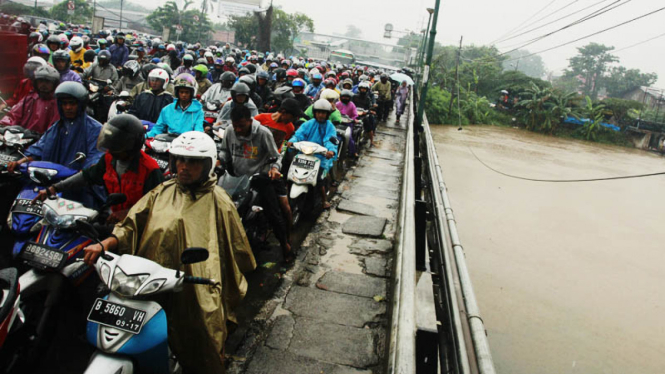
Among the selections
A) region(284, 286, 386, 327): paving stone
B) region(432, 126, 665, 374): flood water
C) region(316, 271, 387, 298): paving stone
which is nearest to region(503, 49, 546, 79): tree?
region(432, 126, 665, 374): flood water

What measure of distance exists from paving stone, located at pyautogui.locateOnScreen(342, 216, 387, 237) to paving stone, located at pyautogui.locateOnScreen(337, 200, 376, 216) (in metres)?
0.23

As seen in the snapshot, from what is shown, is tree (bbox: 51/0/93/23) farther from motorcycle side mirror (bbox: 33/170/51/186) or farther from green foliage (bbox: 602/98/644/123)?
motorcycle side mirror (bbox: 33/170/51/186)

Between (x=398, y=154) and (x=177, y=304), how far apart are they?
9.49 meters

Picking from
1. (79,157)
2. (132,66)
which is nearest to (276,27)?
(132,66)

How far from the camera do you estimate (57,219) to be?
2.86 m

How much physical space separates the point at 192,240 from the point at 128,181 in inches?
35.9

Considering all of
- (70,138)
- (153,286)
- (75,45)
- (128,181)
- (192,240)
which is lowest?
(153,286)

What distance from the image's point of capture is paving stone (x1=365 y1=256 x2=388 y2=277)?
488 centimetres

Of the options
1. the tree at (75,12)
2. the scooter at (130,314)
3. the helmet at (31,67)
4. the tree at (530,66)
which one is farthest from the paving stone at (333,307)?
the tree at (530,66)

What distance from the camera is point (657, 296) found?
748 cm

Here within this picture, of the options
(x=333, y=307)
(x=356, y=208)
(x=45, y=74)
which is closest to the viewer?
(x=333, y=307)

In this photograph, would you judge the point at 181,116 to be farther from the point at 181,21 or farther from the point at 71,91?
the point at 181,21

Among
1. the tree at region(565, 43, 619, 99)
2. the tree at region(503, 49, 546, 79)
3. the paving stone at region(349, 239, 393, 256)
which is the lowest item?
the paving stone at region(349, 239, 393, 256)

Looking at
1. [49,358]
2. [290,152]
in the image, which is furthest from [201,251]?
[290,152]
